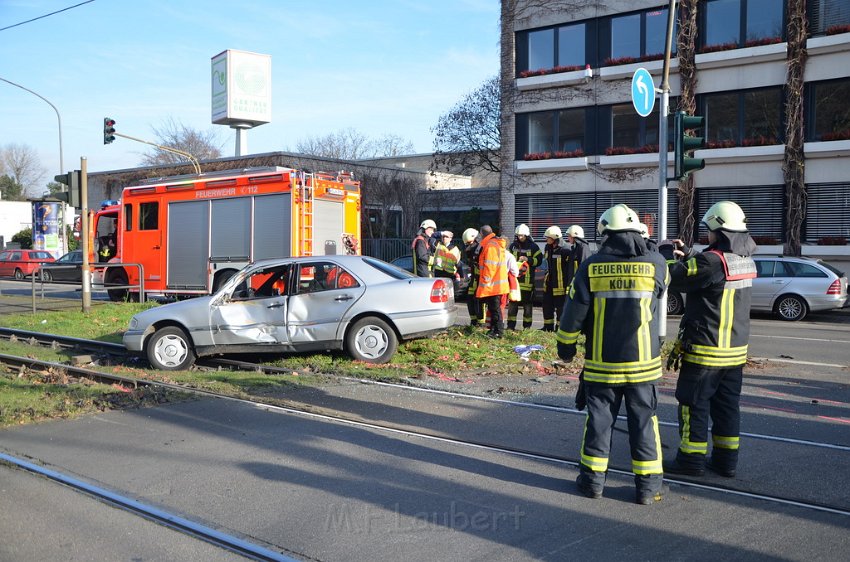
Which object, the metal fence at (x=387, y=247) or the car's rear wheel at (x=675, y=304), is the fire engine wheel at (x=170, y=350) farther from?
the metal fence at (x=387, y=247)

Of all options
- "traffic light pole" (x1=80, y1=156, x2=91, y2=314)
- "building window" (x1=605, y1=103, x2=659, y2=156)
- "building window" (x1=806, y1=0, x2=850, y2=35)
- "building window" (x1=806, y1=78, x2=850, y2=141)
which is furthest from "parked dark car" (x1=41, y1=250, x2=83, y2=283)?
"building window" (x1=806, y1=0, x2=850, y2=35)

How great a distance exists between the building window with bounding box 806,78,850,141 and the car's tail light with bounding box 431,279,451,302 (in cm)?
1786

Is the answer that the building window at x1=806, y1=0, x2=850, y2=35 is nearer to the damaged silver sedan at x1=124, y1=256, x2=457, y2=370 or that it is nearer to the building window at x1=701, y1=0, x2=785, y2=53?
the building window at x1=701, y1=0, x2=785, y2=53

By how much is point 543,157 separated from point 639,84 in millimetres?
16861

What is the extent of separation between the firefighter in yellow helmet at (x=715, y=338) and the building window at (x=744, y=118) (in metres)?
21.3

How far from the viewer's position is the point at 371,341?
10.2 metres

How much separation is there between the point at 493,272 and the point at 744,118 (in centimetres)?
1713

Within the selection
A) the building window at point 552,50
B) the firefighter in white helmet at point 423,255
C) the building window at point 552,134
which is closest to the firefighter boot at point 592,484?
the firefighter in white helmet at point 423,255

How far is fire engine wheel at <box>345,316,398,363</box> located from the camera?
10211mm

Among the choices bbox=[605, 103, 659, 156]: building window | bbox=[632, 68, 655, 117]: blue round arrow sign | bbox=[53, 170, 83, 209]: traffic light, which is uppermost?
bbox=[605, 103, 659, 156]: building window

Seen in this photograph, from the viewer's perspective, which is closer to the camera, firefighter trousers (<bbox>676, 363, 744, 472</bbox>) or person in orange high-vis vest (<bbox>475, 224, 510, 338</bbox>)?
firefighter trousers (<bbox>676, 363, 744, 472</bbox>)

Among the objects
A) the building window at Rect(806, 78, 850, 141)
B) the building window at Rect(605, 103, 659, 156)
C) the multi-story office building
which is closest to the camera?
the building window at Rect(806, 78, 850, 141)

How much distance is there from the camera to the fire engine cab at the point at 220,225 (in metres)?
17.1

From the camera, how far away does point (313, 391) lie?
859 centimetres
